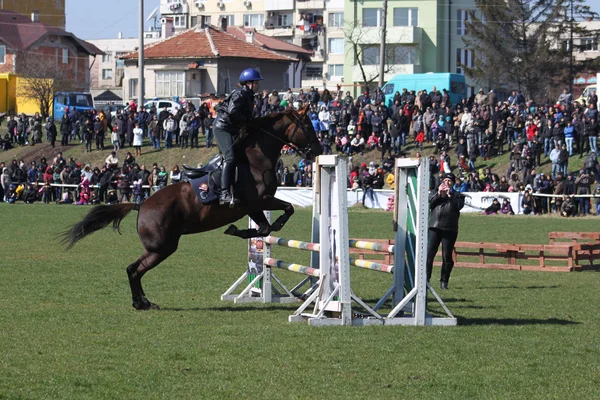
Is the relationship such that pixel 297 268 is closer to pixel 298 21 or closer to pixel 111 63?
pixel 298 21

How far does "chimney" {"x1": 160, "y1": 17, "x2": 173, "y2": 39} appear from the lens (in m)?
97.4

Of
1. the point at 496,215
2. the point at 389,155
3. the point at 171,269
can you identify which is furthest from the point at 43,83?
the point at 171,269

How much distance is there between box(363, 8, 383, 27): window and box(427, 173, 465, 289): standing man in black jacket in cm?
6748

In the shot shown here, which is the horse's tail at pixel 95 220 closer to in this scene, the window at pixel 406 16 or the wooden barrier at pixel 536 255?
the wooden barrier at pixel 536 255

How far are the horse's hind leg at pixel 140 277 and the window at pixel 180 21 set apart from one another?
322ft

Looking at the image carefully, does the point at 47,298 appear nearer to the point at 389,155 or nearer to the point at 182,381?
the point at 182,381

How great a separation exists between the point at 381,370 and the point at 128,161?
3481cm

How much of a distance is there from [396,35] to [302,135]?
69796 mm

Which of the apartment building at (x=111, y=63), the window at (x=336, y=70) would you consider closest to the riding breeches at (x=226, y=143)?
Result: the window at (x=336, y=70)

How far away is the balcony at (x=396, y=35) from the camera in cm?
7938

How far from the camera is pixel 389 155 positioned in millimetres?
40156

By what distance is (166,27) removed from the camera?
3861 inches

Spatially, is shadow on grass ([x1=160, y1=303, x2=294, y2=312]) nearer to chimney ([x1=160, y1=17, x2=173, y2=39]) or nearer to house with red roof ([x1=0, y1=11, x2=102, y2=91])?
house with red roof ([x1=0, y1=11, x2=102, y2=91])

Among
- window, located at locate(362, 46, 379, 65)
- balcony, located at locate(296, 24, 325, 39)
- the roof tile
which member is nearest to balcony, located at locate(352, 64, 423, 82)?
window, located at locate(362, 46, 379, 65)
